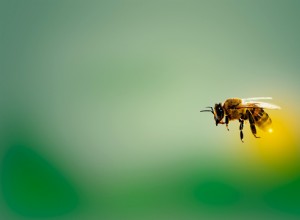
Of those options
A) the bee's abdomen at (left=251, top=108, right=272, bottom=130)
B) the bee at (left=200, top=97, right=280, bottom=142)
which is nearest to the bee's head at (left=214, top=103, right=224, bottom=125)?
the bee at (left=200, top=97, right=280, bottom=142)

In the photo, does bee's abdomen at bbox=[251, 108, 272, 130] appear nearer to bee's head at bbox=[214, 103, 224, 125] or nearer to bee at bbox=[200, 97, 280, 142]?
bee at bbox=[200, 97, 280, 142]

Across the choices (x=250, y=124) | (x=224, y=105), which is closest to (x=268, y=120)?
(x=250, y=124)

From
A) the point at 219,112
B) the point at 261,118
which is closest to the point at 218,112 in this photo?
the point at 219,112

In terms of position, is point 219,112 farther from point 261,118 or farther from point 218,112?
point 261,118

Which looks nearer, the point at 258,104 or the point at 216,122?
the point at 216,122

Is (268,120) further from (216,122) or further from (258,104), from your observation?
(216,122)

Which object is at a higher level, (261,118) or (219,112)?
(219,112)

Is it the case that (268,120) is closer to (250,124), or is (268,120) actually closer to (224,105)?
(250,124)

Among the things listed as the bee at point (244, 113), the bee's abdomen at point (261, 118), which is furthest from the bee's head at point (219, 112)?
the bee's abdomen at point (261, 118)

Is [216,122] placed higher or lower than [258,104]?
lower
